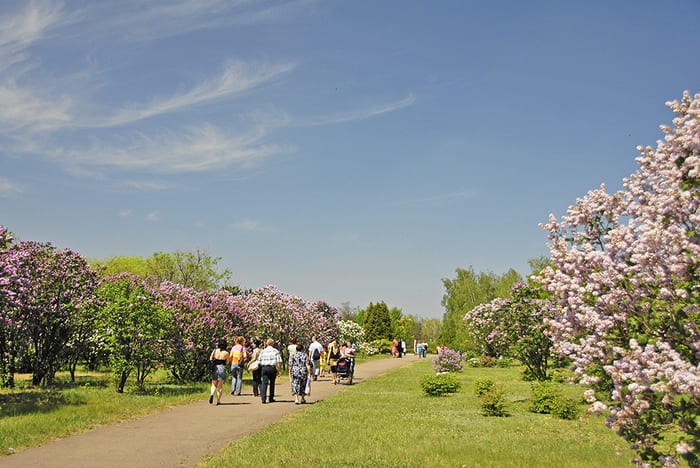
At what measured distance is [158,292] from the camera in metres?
20.7

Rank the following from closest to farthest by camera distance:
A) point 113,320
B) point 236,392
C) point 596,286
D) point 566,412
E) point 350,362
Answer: point 596,286
point 566,412
point 113,320
point 236,392
point 350,362

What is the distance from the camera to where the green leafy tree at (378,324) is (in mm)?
80188

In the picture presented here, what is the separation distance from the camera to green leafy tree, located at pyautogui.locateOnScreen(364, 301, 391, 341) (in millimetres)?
80188

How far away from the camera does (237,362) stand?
19.2 meters

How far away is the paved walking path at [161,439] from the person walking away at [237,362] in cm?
295

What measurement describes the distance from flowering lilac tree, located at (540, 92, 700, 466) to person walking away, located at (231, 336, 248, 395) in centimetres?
1453

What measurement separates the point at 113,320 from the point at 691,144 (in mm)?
16920

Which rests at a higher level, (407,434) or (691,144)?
(691,144)

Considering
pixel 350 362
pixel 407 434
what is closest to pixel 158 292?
pixel 350 362

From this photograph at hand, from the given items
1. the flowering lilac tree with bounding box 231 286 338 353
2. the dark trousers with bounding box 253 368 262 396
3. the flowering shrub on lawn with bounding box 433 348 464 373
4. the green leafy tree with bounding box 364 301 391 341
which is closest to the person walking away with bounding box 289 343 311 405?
the dark trousers with bounding box 253 368 262 396

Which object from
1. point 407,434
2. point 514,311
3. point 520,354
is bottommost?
point 407,434

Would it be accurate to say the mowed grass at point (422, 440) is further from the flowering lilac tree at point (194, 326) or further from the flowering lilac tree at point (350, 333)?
the flowering lilac tree at point (350, 333)

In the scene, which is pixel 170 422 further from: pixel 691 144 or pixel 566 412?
pixel 691 144

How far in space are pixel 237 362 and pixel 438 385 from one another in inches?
266
